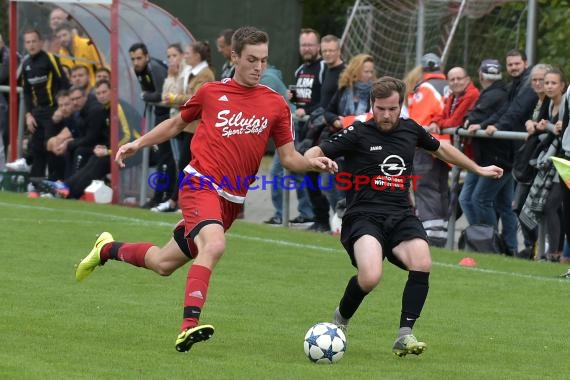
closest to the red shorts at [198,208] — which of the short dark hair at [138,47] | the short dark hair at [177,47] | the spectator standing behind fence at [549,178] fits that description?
the spectator standing behind fence at [549,178]

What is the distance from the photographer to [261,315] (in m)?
9.94

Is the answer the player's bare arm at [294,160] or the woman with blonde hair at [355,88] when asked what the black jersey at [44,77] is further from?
the player's bare arm at [294,160]

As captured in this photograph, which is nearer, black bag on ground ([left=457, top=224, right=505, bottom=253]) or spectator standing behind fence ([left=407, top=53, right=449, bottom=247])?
black bag on ground ([left=457, top=224, right=505, bottom=253])

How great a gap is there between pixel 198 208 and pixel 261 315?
167 centimetres

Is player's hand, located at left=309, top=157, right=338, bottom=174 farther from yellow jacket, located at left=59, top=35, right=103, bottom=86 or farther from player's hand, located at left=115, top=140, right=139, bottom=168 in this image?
yellow jacket, located at left=59, top=35, right=103, bottom=86

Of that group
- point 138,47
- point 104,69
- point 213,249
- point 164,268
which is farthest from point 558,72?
point 104,69

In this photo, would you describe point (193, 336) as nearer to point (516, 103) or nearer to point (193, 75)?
point (516, 103)

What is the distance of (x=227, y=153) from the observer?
8633mm

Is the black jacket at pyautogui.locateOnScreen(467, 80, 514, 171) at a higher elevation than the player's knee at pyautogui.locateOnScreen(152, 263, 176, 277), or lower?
higher

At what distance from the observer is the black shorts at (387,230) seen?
340 inches

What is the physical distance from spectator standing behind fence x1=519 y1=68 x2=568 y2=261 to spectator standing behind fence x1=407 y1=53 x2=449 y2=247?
116 centimetres

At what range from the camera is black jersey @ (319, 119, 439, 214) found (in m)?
→ 8.80

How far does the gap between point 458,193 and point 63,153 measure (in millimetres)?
6524

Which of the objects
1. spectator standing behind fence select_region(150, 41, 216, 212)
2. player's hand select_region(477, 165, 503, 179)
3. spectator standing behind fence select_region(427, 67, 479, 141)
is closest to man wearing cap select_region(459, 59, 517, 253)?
spectator standing behind fence select_region(427, 67, 479, 141)
